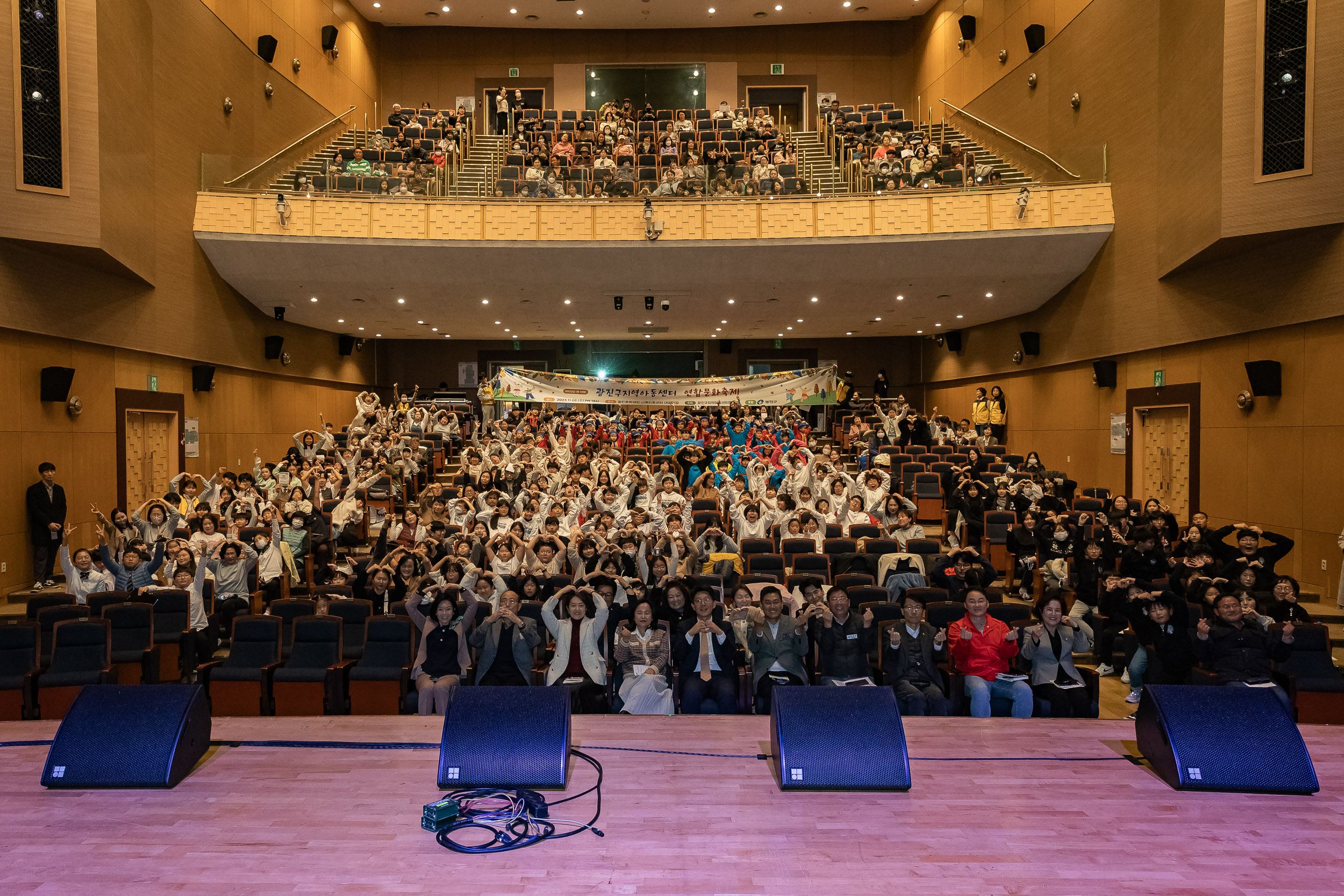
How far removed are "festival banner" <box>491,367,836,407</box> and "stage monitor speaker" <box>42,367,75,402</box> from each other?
6.38 meters

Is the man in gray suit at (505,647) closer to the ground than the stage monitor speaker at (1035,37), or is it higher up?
closer to the ground

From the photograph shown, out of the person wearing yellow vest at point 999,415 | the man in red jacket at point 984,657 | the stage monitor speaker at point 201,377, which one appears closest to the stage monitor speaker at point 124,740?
the man in red jacket at point 984,657

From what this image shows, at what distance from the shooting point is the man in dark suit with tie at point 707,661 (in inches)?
193

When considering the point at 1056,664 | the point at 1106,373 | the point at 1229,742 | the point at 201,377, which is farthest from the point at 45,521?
the point at 1106,373

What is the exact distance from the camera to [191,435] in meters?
11.8

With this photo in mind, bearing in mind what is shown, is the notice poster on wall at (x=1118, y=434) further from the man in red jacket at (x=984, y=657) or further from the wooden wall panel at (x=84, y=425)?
the wooden wall panel at (x=84, y=425)

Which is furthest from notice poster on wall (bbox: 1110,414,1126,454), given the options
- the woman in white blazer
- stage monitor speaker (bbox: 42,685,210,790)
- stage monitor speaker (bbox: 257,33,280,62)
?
stage monitor speaker (bbox: 257,33,280,62)

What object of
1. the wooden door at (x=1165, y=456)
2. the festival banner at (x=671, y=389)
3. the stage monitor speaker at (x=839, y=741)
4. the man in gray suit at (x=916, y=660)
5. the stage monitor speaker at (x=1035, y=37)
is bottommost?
the man in gray suit at (x=916, y=660)

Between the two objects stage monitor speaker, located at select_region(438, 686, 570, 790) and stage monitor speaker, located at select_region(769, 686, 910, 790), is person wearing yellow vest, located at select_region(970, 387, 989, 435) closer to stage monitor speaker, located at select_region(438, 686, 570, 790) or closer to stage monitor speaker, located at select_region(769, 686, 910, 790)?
stage monitor speaker, located at select_region(769, 686, 910, 790)

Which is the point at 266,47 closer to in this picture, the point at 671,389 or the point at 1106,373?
the point at 671,389

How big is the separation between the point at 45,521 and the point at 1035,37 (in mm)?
15724

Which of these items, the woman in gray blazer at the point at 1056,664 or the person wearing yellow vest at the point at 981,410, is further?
the person wearing yellow vest at the point at 981,410

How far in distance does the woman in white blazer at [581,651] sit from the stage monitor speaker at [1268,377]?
804 cm

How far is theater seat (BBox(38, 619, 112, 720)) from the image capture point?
16.7 ft
